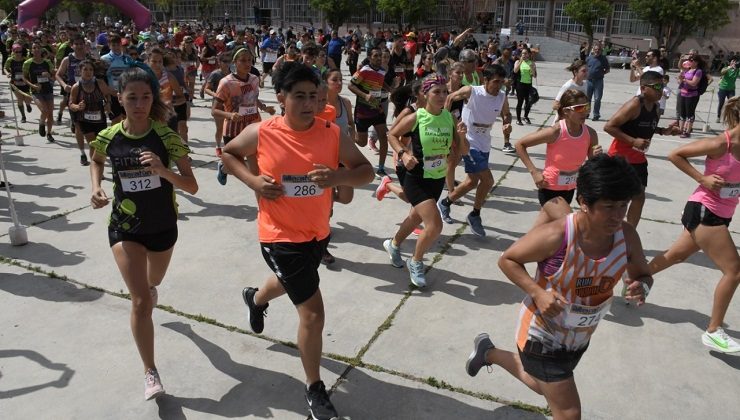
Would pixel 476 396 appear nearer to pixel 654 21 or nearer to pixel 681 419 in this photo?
pixel 681 419

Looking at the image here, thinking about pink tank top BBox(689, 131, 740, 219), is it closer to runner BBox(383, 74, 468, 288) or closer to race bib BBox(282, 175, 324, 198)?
runner BBox(383, 74, 468, 288)

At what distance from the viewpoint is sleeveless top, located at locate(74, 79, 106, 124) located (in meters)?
8.05

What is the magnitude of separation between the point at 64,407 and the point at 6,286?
2.02 metres

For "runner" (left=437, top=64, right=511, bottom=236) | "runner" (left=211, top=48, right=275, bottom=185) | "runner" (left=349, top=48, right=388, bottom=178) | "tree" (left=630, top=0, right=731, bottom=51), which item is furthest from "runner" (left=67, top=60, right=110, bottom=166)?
"tree" (left=630, top=0, right=731, bottom=51)

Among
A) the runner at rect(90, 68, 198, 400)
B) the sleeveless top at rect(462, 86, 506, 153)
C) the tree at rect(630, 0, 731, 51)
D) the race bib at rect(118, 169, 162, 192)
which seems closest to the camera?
the runner at rect(90, 68, 198, 400)

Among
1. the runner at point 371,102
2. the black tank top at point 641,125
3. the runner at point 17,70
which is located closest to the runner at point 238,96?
the runner at point 371,102

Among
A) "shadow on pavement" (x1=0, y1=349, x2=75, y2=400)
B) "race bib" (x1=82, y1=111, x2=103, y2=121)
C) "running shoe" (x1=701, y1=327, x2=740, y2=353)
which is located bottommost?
"shadow on pavement" (x1=0, y1=349, x2=75, y2=400)

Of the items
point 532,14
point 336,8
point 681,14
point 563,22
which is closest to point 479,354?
point 681,14

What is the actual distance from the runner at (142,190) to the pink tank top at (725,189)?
3.47 metres

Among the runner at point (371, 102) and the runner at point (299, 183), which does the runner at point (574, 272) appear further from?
the runner at point (371, 102)

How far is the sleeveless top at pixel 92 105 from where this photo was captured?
805 cm

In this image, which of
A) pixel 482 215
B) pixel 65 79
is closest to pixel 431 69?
pixel 482 215

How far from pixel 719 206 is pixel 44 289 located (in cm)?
525

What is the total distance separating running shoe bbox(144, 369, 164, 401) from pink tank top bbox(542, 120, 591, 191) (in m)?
3.41
